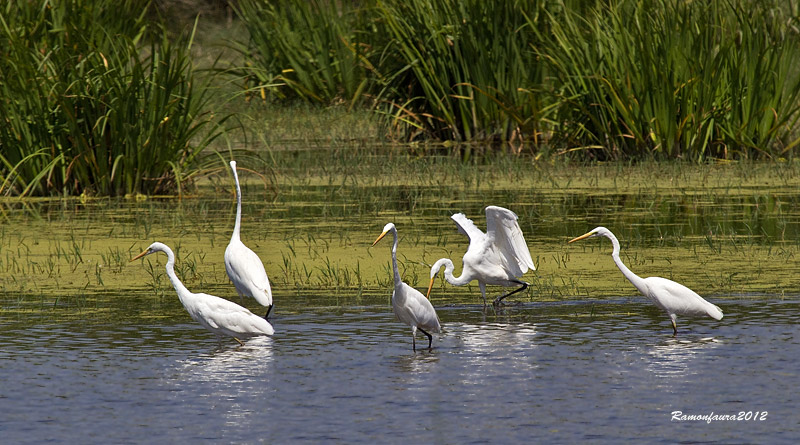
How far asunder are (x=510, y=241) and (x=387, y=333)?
1.52 meters

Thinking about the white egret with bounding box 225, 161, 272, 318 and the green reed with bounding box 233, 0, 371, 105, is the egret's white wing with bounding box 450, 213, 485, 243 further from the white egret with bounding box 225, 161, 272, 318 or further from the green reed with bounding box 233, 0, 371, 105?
the green reed with bounding box 233, 0, 371, 105

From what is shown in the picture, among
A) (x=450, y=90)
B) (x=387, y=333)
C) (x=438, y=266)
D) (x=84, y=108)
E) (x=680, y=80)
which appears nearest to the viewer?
(x=387, y=333)

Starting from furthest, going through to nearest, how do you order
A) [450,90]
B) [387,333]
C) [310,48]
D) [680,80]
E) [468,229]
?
1. [310,48]
2. [450,90]
3. [680,80]
4. [468,229]
5. [387,333]

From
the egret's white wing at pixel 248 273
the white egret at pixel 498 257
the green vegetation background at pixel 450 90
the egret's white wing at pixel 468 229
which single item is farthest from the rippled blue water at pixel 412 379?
the green vegetation background at pixel 450 90

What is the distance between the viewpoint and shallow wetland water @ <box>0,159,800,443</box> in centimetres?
583

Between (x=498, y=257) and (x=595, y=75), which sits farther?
(x=595, y=75)

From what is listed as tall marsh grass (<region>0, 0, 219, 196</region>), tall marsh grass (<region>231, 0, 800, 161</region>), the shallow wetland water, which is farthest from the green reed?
the shallow wetland water

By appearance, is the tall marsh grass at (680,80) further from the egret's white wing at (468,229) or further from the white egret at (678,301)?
the white egret at (678,301)

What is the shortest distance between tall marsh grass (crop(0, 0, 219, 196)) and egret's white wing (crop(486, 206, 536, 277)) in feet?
16.1

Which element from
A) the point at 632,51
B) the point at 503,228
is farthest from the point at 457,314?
the point at 632,51

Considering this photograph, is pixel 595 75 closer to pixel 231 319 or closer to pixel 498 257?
pixel 498 257

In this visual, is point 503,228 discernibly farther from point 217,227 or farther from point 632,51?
point 632,51

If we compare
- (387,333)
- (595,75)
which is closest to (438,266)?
(387,333)

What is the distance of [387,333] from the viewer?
780cm
